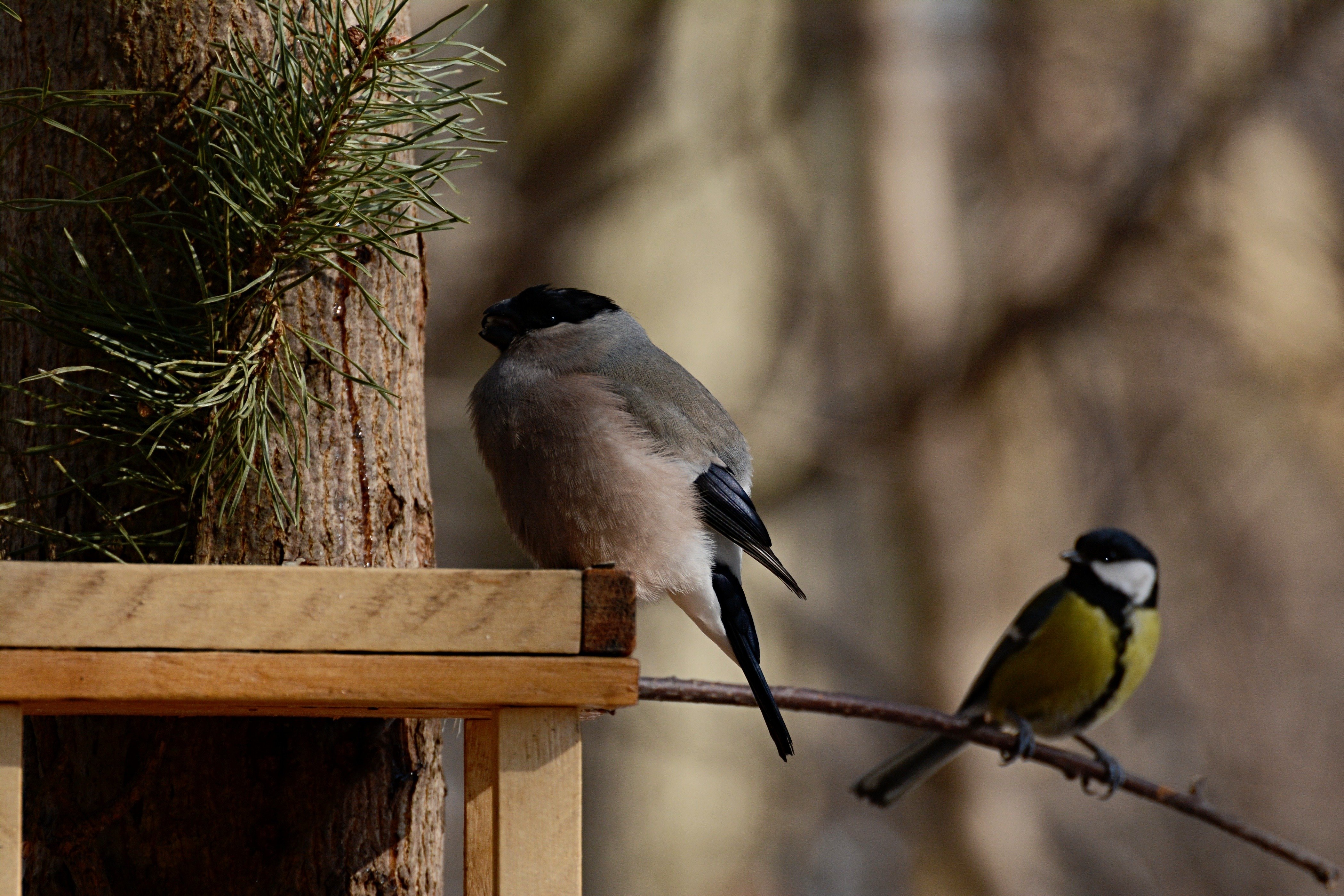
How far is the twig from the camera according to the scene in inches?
66.6

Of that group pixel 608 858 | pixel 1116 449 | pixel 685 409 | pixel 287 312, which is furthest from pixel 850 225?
pixel 287 312

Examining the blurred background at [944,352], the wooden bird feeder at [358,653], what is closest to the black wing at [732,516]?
the wooden bird feeder at [358,653]

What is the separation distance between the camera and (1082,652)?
334 centimetres

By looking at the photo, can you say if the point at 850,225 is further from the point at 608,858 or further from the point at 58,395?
the point at 58,395

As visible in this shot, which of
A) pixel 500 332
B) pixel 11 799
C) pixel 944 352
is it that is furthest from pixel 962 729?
pixel 944 352

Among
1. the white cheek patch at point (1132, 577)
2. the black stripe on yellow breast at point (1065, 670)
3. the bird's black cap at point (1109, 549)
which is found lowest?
the black stripe on yellow breast at point (1065, 670)

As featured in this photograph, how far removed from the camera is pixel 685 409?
1818mm

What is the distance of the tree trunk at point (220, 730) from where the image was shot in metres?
1.45

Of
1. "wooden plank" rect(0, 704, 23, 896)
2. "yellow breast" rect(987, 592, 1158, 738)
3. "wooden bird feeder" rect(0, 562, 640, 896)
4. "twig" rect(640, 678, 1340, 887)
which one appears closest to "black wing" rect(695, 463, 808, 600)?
"twig" rect(640, 678, 1340, 887)

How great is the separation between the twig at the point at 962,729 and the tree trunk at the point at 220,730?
35cm

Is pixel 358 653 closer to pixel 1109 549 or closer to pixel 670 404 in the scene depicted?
pixel 670 404

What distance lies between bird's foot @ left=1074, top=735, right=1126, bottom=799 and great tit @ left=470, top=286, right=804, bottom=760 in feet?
2.67

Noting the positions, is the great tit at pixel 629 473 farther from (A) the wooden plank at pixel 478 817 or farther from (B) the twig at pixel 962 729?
(A) the wooden plank at pixel 478 817

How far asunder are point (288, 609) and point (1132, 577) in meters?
2.74
